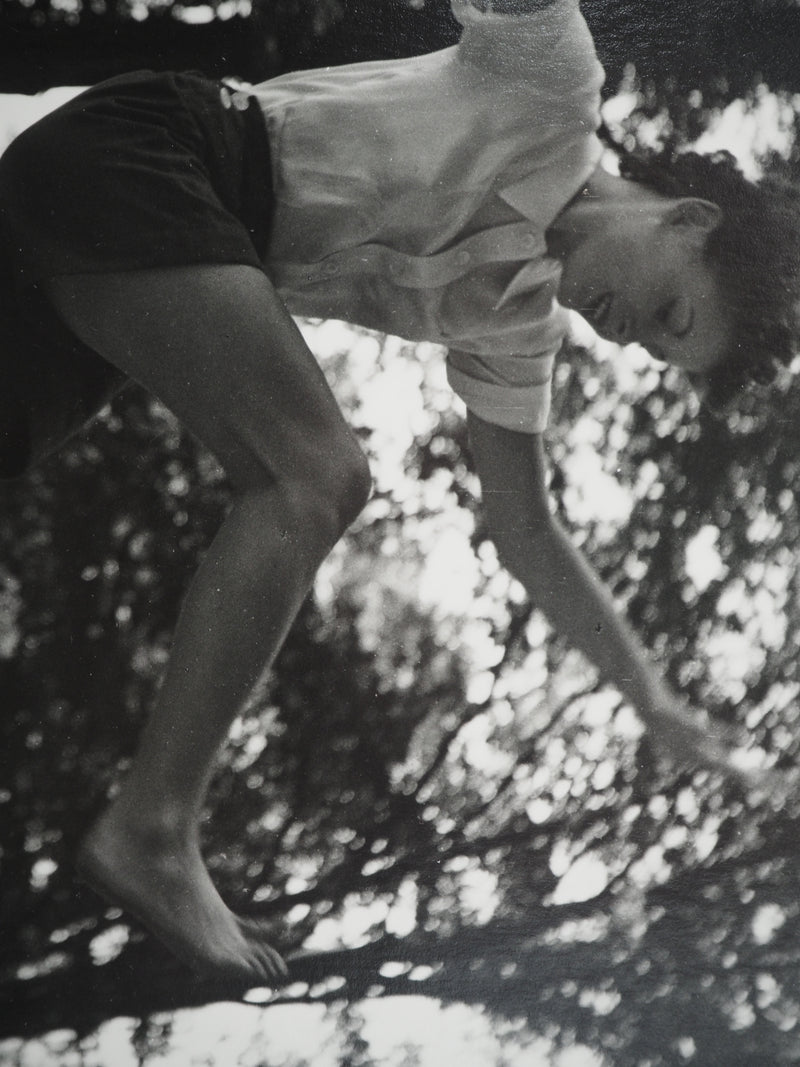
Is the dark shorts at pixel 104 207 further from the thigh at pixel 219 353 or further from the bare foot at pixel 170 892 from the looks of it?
the bare foot at pixel 170 892

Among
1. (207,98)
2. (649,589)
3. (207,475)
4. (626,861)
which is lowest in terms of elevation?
(626,861)

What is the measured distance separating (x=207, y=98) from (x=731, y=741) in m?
1.24

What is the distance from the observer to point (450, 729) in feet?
4.73

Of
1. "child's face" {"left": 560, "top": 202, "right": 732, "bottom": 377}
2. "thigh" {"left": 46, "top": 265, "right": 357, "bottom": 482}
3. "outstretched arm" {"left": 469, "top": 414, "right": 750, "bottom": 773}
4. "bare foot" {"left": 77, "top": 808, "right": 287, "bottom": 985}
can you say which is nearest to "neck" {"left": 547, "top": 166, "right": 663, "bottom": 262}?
"child's face" {"left": 560, "top": 202, "right": 732, "bottom": 377}

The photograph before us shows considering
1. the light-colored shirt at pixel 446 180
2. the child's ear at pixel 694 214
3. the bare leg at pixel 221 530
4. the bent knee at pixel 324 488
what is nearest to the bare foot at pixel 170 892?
the bare leg at pixel 221 530

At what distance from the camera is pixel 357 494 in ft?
4.45

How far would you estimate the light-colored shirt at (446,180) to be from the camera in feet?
4.27

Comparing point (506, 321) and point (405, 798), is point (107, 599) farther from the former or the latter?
point (506, 321)

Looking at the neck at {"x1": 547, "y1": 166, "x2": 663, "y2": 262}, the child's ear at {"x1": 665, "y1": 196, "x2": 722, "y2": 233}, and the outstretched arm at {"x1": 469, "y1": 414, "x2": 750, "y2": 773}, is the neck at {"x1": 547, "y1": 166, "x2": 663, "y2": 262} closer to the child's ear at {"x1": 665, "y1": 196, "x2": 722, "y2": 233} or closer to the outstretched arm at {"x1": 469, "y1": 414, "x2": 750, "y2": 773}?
the child's ear at {"x1": 665, "y1": 196, "x2": 722, "y2": 233}

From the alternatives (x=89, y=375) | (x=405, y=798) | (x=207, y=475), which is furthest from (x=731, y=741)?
(x=89, y=375)

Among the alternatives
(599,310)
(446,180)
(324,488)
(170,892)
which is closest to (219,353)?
(324,488)

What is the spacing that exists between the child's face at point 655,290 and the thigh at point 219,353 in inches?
16.5

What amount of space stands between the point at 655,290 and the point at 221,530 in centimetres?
72

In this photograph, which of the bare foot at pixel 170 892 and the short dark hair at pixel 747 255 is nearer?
the bare foot at pixel 170 892
